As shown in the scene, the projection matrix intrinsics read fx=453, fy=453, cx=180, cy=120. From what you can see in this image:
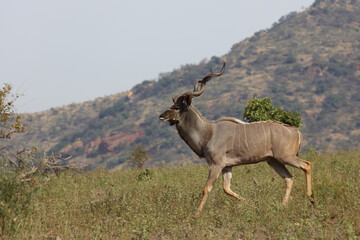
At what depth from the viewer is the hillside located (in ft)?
332

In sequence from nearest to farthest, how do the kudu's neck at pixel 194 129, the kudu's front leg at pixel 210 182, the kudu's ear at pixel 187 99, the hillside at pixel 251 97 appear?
1. the kudu's front leg at pixel 210 182
2. the kudu's ear at pixel 187 99
3. the kudu's neck at pixel 194 129
4. the hillside at pixel 251 97

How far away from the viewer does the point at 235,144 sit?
383 inches

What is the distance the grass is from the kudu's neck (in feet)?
3.91

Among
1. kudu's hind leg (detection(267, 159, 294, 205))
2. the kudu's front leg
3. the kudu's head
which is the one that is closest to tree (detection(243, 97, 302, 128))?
kudu's hind leg (detection(267, 159, 294, 205))

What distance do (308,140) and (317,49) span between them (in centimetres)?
5002

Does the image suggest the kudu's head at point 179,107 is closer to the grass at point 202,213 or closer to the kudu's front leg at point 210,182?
the kudu's front leg at point 210,182

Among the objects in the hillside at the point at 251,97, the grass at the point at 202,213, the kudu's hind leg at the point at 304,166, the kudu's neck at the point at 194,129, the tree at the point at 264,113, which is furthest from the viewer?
the hillside at the point at 251,97

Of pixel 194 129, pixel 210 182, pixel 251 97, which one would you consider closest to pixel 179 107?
pixel 194 129

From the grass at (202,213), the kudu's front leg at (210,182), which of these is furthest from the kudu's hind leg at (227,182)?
the kudu's front leg at (210,182)

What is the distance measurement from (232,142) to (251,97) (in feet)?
332

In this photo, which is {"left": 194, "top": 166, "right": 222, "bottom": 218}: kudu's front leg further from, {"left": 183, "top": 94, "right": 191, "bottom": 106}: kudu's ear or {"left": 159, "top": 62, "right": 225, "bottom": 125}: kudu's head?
{"left": 183, "top": 94, "right": 191, "bottom": 106}: kudu's ear

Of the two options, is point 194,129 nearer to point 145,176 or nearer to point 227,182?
point 227,182

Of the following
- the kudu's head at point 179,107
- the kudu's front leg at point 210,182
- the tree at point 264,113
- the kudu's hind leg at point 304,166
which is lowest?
the tree at point 264,113

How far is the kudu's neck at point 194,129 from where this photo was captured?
993cm
